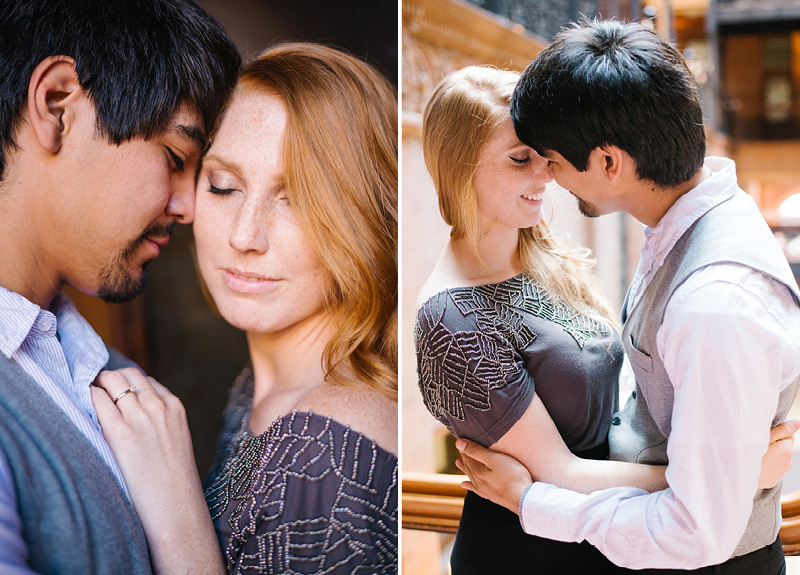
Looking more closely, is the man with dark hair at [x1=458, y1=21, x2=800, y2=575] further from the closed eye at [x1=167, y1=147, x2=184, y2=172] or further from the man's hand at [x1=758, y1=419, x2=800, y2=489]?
the closed eye at [x1=167, y1=147, x2=184, y2=172]

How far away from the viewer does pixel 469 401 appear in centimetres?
157

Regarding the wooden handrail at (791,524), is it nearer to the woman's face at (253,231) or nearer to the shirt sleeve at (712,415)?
the shirt sleeve at (712,415)

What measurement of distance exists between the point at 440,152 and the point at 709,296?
0.75 m

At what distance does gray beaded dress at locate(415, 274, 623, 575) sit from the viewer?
5.07 feet

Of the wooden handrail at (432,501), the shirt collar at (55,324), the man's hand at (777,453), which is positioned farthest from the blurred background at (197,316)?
the man's hand at (777,453)

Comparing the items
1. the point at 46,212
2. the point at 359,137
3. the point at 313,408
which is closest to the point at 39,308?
the point at 46,212

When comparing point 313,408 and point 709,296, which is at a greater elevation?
point 709,296

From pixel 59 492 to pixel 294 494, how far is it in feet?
1.75

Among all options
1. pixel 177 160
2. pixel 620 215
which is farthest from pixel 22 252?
pixel 620 215

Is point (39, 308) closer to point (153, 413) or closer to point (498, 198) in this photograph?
point (153, 413)

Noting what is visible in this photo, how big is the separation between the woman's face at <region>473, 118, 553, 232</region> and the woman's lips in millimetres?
590

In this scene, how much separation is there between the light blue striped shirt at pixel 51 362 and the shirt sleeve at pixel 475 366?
0.80m

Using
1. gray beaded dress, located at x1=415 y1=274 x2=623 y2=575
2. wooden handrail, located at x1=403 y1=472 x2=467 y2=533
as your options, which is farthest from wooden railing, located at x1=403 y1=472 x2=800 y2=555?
gray beaded dress, located at x1=415 y1=274 x2=623 y2=575

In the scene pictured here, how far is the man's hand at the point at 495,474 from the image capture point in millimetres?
1578
